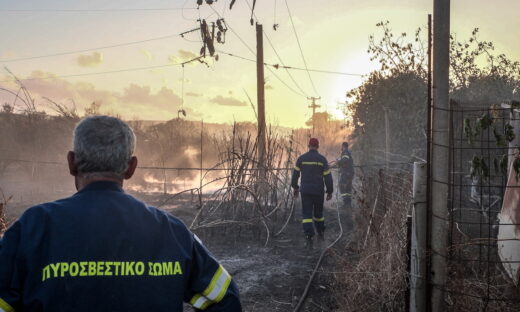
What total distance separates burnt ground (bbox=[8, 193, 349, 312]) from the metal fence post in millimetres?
1787

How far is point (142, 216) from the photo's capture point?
1.71 m

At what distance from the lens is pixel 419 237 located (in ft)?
11.4

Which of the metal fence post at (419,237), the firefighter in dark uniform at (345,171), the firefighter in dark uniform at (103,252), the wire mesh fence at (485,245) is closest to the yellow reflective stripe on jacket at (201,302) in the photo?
the firefighter in dark uniform at (103,252)

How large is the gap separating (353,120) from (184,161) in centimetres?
1062

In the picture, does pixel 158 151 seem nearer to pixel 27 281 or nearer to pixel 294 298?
pixel 294 298

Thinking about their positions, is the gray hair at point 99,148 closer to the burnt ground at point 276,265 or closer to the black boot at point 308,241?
the burnt ground at point 276,265

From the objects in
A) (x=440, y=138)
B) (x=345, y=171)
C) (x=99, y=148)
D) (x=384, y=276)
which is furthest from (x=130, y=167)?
(x=345, y=171)

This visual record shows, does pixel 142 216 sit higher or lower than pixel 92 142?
lower

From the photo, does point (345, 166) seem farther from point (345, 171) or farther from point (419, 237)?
point (419, 237)

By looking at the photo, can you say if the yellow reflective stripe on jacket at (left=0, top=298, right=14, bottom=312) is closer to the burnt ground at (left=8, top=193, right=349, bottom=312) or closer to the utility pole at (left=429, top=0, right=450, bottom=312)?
the utility pole at (left=429, top=0, right=450, bottom=312)

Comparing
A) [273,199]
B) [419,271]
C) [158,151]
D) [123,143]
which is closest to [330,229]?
[273,199]

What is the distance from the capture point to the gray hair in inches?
68.6

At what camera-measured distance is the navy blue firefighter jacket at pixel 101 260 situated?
152cm

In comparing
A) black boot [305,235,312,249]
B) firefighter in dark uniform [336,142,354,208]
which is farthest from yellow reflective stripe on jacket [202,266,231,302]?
firefighter in dark uniform [336,142,354,208]
